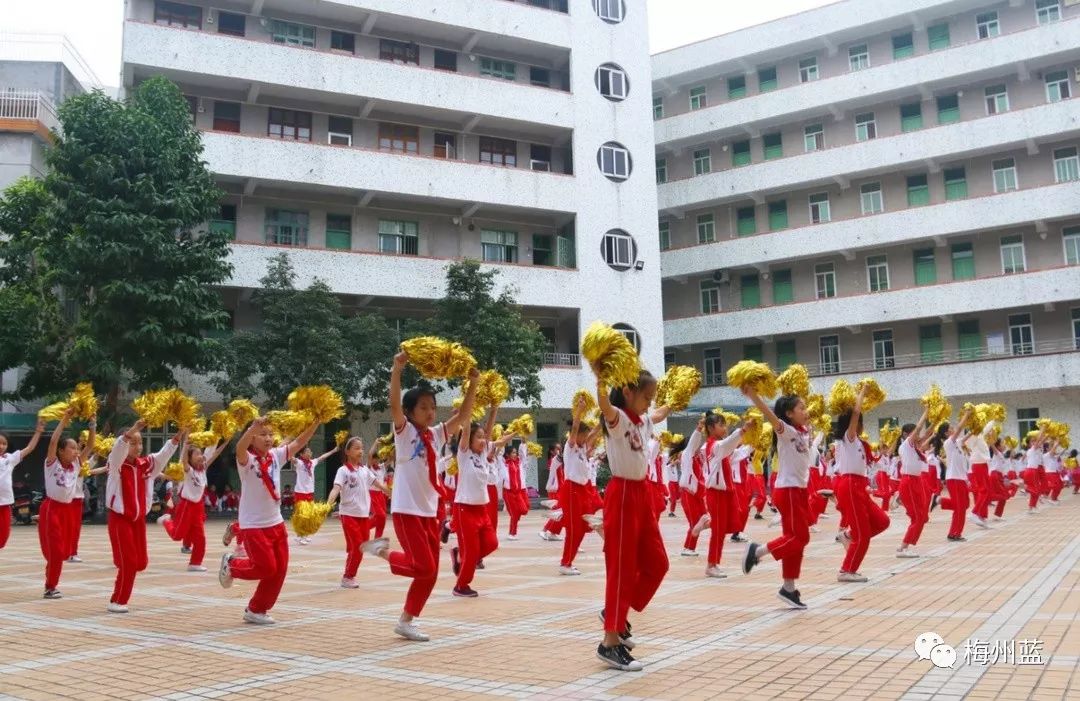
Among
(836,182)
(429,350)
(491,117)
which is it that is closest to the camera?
(429,350)

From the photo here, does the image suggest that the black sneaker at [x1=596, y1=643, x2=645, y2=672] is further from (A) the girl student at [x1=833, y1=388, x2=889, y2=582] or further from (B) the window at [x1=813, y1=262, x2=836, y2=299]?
(B) the window at [x1=813, y1=262, x2=836, y2=299]

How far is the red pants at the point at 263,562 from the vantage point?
24.0ft

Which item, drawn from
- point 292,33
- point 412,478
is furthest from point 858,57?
point 412,478

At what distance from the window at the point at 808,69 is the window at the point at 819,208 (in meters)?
4.98

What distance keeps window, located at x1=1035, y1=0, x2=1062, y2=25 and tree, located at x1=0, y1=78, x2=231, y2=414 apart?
31340mm

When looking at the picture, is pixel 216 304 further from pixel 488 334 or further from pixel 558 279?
pixel 558 279

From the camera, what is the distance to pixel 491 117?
32.4 m

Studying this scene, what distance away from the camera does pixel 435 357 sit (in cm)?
638

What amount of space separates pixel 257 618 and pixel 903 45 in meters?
37.2

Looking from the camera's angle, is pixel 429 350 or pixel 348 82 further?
pixel 348 82

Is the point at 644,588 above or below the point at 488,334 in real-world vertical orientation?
below

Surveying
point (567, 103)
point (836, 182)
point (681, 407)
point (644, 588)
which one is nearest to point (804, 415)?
point (681, 407)

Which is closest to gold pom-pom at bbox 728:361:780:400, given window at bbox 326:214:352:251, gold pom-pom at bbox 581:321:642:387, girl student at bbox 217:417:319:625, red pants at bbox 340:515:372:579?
gold pom-pom at bbox 581:321:642:387

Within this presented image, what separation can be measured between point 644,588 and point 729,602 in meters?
2.63
